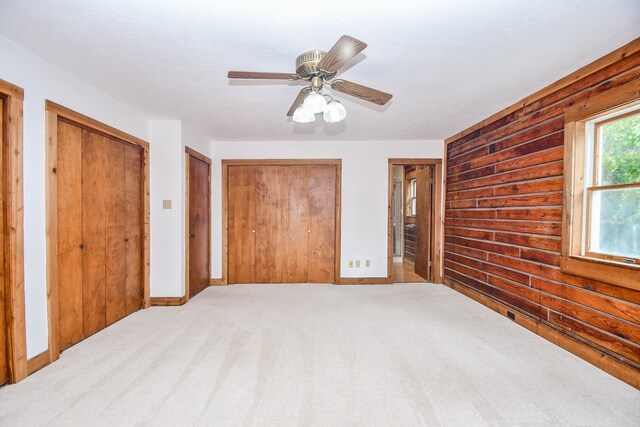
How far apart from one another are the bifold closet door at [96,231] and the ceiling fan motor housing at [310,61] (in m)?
2.19

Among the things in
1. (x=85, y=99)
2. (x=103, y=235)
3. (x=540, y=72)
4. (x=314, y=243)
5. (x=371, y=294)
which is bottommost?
(x=371, y=294)

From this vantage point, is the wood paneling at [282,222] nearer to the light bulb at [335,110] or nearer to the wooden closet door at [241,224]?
the wooden closet door at [241,224]

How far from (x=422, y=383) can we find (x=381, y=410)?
17.0 inches

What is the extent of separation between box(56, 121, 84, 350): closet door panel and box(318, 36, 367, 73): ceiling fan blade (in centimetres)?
238

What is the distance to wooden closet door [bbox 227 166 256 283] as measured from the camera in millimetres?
4551

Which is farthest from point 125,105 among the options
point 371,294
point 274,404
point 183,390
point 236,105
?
point 371,294

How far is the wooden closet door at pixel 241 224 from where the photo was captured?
179 inches

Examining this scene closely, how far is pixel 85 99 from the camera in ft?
8.16

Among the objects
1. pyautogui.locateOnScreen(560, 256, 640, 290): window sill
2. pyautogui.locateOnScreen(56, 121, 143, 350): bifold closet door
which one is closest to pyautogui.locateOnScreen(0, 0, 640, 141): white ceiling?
pyautogui.locateOnScreen(56, 121, 143, 350): bifold closet door

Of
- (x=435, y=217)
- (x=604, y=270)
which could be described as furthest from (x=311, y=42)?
(x=435, y=217)

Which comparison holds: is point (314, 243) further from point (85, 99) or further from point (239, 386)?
point (85, 99)

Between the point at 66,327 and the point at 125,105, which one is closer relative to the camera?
the point at 66,327

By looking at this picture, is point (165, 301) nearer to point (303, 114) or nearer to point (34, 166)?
point (34, 166)

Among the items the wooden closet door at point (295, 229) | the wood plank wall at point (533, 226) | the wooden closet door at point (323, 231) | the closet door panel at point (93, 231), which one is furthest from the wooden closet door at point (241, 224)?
the wood plank wall at point (533, 226)
